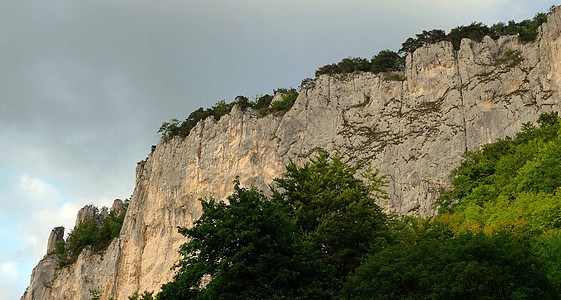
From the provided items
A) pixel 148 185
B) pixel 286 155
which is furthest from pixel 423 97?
pixel 148 185

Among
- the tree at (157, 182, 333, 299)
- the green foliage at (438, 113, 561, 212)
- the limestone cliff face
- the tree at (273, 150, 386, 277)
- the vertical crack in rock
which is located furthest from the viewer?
the vertical crack in rock

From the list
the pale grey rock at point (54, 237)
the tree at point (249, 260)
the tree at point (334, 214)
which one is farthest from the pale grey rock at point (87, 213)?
the tree at point (249, 260)

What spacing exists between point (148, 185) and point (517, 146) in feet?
135

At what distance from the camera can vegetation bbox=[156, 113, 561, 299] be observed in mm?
15914

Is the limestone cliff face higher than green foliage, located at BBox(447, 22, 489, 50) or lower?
lower

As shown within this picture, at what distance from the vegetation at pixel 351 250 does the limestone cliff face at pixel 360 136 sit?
18937 mm

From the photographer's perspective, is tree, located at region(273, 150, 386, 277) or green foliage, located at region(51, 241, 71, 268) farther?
green foliage, located at region(51, 241, 71, 268)

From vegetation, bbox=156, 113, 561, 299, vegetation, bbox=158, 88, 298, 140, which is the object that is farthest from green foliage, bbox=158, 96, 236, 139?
vegetation, bbox=156, 113, 561, 299

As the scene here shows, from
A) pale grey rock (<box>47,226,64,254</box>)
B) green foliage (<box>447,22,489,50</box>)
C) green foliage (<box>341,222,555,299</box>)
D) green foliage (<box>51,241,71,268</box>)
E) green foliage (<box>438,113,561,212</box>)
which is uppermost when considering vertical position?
green foliage (<box>447,22,489,50</box>)

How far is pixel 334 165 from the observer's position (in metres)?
25.5

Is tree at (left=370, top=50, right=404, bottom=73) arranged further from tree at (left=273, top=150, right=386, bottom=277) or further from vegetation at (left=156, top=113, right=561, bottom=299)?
tree at (left=273, top=150, right=386, bottom=277)

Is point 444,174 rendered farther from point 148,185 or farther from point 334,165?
point 148,185

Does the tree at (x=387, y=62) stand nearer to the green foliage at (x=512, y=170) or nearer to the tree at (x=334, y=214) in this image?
the green foliage at (x=512, y=170)

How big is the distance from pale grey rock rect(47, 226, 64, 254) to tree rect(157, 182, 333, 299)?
209 ft
